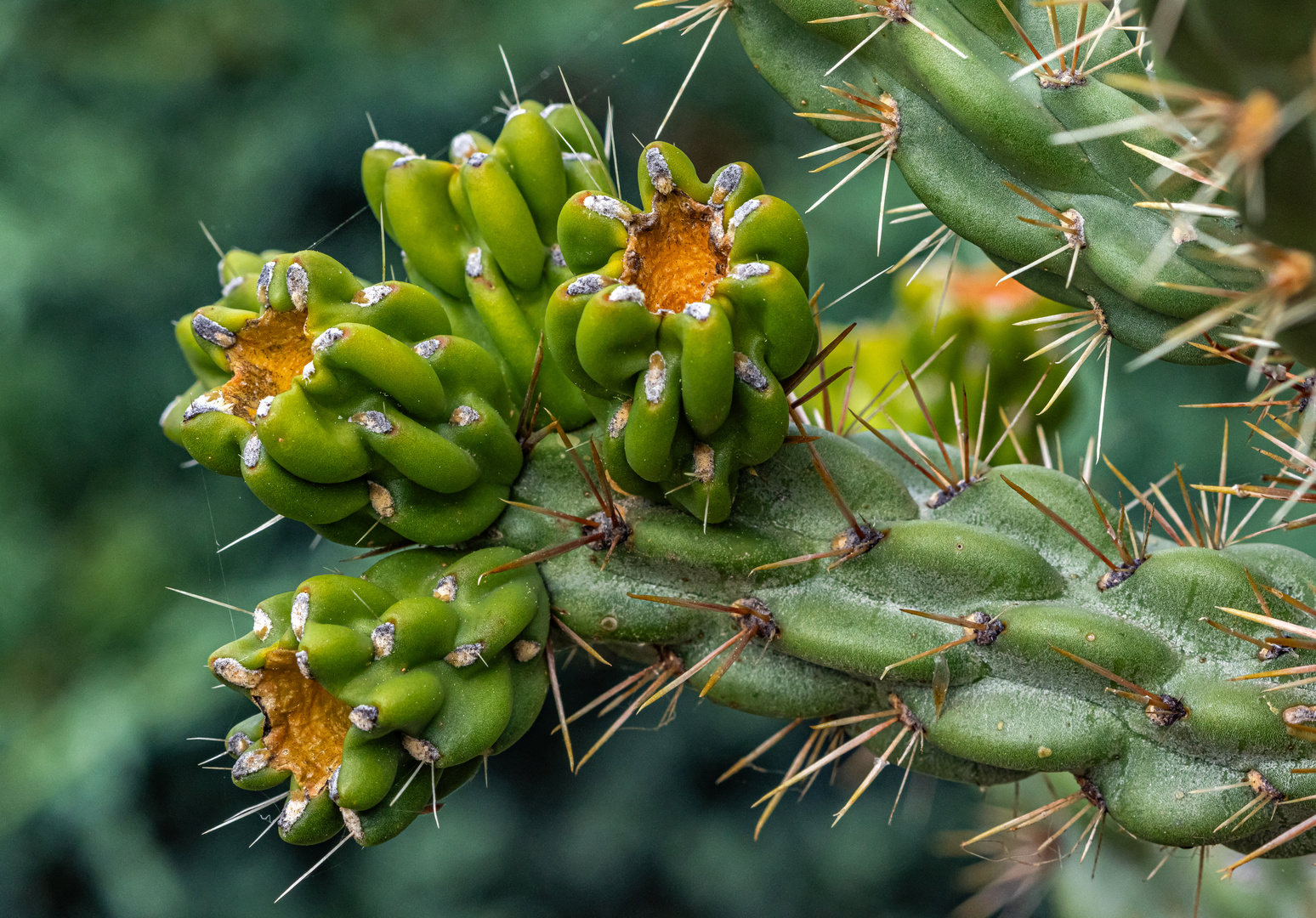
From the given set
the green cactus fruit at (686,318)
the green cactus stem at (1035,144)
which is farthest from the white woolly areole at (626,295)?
the green cactus stem at (1035,144)

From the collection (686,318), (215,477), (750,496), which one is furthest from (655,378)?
(215,477)

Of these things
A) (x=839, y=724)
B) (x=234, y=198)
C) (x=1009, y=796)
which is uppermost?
(x=839, y=724)

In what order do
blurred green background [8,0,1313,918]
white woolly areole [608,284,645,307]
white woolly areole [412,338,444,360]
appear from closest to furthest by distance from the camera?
white woolly areole [608,284,645,307] < white woolly areole [412,338,444,360] < blurred green background [8,0,1313,918]

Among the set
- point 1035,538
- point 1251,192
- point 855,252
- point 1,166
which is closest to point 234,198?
point 1,166

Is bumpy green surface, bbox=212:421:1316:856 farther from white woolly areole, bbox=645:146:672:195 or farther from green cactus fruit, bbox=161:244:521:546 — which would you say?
white woolly areole, bbox=645:146:672:195

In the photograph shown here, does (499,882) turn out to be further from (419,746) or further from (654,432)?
(654,432)

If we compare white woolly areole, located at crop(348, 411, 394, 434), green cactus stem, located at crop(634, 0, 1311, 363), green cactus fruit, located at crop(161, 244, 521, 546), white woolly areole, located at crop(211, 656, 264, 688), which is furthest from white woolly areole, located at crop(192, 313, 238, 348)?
green cactus stem, located at crop(634, 0, 1311, 363)

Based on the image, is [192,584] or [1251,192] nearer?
[1251,192]
